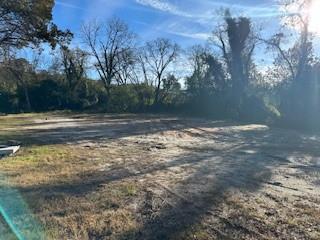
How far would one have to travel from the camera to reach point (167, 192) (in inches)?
205

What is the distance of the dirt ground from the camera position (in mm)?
3773

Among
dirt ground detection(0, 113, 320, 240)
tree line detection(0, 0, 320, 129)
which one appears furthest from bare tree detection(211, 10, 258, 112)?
dirt ground detection(0, 113, 320, 240)

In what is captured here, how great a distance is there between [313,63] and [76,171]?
19.9 m

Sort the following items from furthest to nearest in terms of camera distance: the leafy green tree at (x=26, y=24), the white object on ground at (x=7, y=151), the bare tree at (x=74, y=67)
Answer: the bare tree at (x=74, y=67), the leafy green tree at (x=26, y=24), the white object on ground at (x=7, y=151)

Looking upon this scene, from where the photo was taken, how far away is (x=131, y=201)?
477 cm

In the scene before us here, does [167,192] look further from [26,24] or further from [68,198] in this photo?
[26,24]

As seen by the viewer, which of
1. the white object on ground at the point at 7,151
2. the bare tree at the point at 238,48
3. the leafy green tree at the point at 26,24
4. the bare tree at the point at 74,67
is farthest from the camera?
the bare tree at the point at 74,67

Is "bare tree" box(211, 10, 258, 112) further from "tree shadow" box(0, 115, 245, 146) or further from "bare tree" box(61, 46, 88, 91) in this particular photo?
"bare tree" box(61, 46, 88, 91)

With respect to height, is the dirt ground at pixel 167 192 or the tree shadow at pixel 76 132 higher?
the dirt ground at pixel 167 192

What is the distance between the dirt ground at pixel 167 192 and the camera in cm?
377

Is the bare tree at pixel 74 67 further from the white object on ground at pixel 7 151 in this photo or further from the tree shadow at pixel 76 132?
the white object on ground at pixel 7 151

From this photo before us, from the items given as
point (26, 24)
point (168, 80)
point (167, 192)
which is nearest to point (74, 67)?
point (168, 80)


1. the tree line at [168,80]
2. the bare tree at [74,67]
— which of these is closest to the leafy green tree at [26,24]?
the tree line at [168,80]

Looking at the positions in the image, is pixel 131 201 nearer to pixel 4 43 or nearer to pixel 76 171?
pixel 76 171
